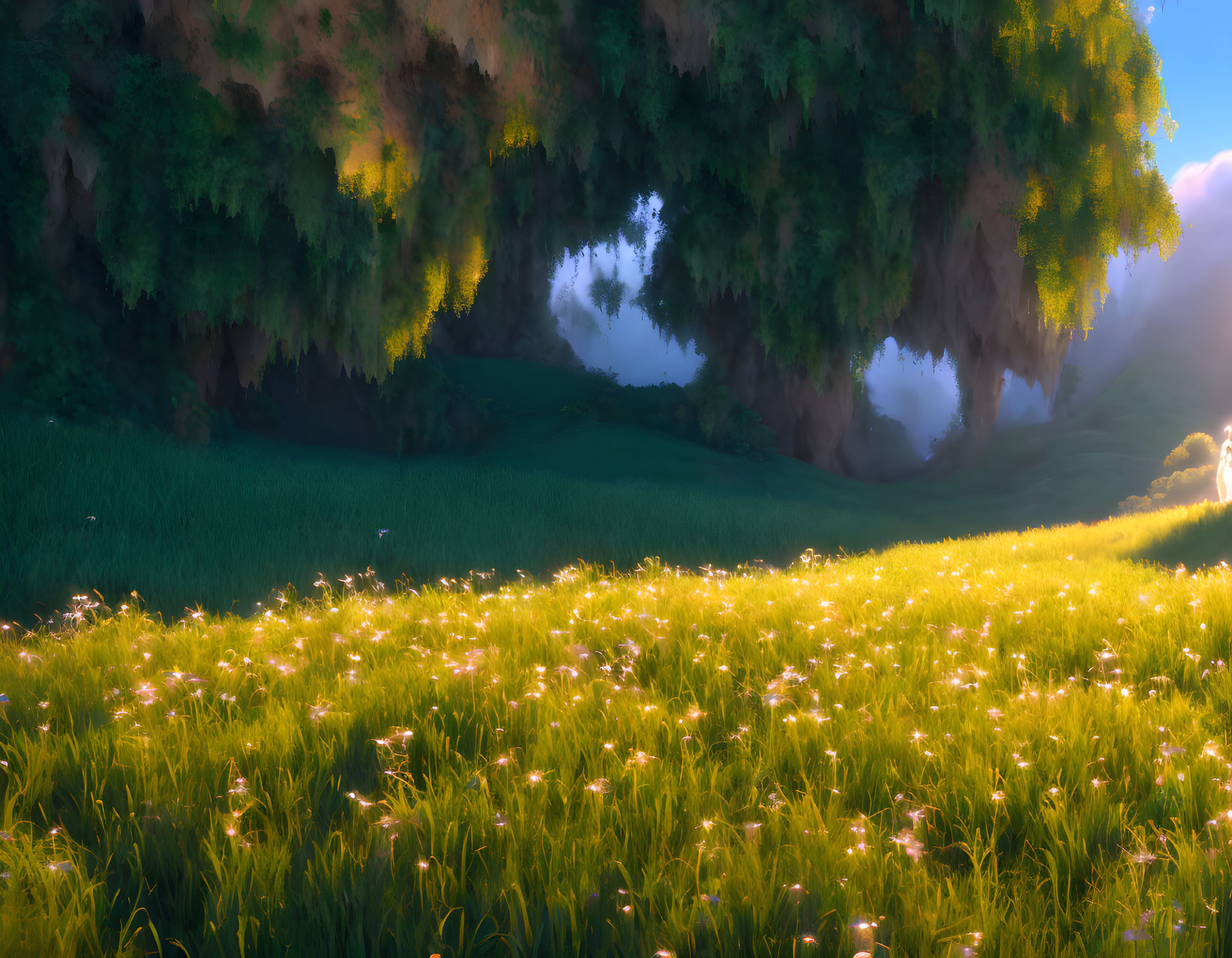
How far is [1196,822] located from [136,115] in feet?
44.5

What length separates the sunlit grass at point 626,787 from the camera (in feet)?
5.52

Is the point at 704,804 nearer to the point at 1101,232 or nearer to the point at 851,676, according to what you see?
the point at 851,676

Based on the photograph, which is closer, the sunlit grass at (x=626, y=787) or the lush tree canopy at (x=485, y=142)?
the sunlit grass at (x=626, y=787)

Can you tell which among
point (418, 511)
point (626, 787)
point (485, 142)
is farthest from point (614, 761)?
point (485, 142)

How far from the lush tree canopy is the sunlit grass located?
29.4 feet

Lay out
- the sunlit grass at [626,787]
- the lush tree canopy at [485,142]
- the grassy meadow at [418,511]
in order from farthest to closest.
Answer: the lush tree canopy at [485,142] → the grassy meadow at [418,511] → the sunlit grass at [626,787]

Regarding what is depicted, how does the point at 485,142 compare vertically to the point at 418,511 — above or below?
above

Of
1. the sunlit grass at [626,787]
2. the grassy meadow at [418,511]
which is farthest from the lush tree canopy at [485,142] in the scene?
the sunlit grass at [626,787]

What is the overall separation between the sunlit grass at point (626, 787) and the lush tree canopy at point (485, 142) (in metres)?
8.97

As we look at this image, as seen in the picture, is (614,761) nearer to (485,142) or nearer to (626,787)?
(626,787)

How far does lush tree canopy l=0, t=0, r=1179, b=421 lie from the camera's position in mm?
10484

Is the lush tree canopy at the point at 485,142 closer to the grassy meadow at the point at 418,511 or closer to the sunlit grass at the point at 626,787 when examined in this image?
the grassy meadow at the point at 418,511

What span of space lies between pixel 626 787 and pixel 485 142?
12.6m

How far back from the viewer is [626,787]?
233cm
